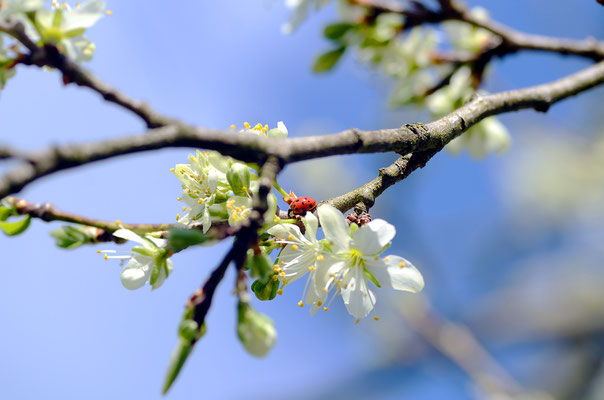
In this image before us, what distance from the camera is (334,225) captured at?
1090mm

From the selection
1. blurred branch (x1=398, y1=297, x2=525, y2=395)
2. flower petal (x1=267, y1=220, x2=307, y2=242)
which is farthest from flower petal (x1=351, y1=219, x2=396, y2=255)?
blurred branch (x1=398, y1=297, x2=525, y2=395)

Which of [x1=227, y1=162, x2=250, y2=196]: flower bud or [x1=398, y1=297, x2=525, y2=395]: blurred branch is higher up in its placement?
[x1=398, y1=297, x2=525, y2=395]: blurred branch

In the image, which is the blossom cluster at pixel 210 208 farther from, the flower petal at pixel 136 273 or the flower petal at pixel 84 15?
the flower petal at pixel 84 15

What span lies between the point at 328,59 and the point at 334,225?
102cm

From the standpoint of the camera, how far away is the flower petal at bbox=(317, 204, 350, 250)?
3.53ft

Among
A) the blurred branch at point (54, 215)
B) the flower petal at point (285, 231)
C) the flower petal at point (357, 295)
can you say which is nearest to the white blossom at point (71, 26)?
the blurred branch at point (54, 215)

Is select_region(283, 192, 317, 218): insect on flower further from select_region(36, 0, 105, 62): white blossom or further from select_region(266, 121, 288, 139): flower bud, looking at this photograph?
select_region(36, 0, 105, 62): white blossom

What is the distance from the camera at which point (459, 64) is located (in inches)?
86.9

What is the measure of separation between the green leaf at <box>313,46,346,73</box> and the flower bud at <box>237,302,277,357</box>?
1273 millimetres

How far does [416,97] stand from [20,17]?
1.68 m

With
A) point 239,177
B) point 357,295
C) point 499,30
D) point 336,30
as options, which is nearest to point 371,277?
point 357,295

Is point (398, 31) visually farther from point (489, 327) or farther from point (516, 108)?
point (489, 327)

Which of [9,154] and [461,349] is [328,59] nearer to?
[9,154]

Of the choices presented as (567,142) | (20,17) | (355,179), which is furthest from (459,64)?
(567,142)
